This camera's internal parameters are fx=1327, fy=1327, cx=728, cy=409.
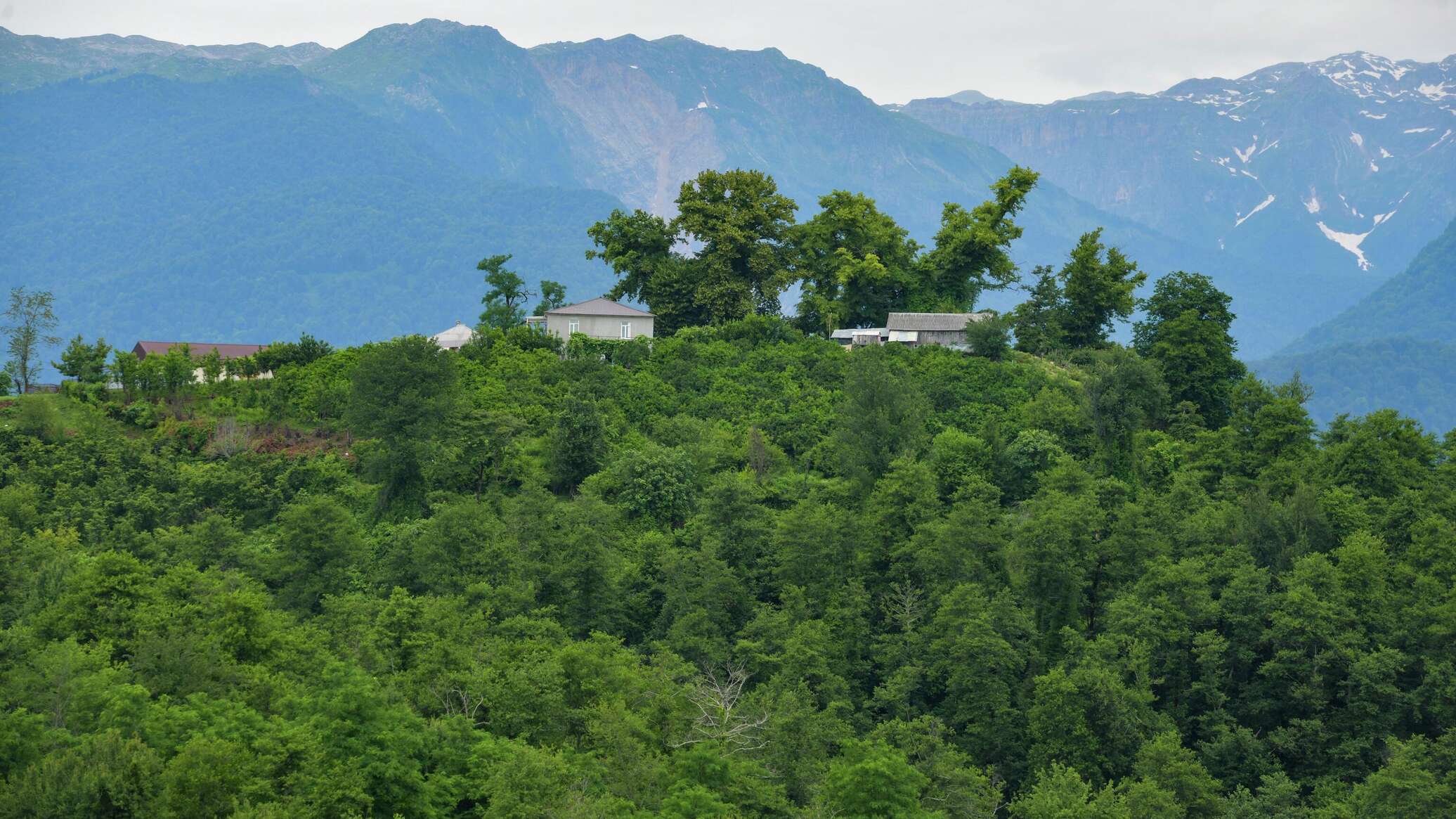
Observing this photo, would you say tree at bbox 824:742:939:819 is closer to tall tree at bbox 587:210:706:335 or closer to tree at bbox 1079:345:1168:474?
tree at bbox 1079:345:1168:474

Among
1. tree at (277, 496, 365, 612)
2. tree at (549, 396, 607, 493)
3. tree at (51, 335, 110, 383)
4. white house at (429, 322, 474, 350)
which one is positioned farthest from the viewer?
white house at (429, 322, 474, 350)

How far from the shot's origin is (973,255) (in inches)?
2884

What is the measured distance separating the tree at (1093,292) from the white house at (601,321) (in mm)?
22676

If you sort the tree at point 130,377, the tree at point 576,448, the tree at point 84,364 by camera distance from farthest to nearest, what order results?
1. the tree at point 84,364
2. the tree at point 130,377
3. the tree at point 576,448

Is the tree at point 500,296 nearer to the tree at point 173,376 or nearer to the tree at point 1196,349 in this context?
the tree at point 173,376

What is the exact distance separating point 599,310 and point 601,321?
74cm

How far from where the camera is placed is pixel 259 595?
135 feet

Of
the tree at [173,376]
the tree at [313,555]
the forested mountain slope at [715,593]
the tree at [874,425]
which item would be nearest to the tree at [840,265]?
the forested mountain slope at [715,593]

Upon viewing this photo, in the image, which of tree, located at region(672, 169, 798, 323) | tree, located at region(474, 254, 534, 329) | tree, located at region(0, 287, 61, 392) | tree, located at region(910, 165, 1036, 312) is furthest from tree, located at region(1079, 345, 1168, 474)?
tree, located at region(0, 287, 61, 392)

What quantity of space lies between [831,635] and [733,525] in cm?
595

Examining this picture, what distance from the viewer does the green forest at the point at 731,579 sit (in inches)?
1321

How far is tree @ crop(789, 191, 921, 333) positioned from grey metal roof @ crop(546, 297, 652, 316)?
9.45 m

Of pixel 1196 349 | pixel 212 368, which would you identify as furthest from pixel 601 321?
pixel 1196 349

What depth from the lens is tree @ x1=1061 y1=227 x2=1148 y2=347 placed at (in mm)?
70375
